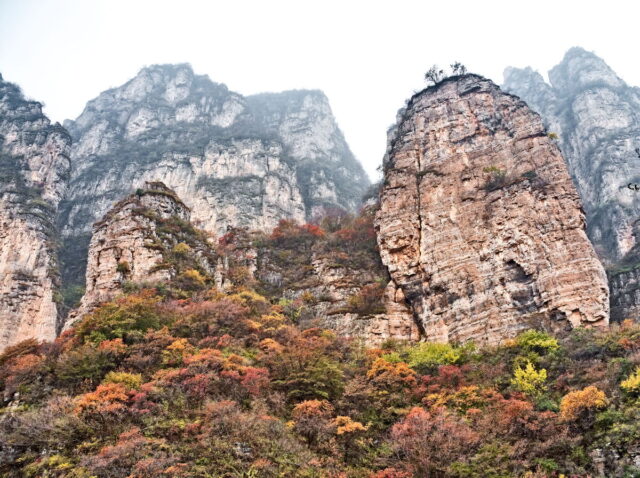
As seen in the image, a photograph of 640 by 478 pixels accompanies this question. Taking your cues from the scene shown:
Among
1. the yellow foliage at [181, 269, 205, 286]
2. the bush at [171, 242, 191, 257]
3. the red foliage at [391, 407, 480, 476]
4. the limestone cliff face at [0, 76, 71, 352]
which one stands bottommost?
the red foliage at [391, 407, 480, 476]

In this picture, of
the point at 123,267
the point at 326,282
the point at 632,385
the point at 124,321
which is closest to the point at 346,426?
the point at 632,385

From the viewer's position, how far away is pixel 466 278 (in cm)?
3716

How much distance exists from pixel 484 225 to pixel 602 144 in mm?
42503

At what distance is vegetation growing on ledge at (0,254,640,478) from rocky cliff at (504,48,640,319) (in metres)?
20.6

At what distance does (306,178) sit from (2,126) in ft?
147

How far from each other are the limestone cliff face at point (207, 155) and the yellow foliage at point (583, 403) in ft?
174

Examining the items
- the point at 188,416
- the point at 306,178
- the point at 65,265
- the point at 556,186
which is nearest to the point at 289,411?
the point at 188,416

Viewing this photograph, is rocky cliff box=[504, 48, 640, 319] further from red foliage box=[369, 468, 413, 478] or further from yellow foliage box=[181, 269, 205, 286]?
A: yellow foliage box=[181, 269, 205, 286]

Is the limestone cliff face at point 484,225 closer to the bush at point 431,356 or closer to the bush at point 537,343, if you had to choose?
the bush at point 431,356

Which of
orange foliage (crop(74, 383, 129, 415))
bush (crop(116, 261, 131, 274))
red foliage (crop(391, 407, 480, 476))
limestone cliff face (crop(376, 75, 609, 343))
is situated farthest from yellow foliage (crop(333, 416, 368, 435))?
bush (crop(116, 261, 131, 274))

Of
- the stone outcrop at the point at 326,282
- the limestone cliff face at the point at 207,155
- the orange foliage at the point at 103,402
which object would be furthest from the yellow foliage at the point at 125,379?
the limestone cliff face at the point at 207,155

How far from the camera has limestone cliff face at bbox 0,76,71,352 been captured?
53000mm

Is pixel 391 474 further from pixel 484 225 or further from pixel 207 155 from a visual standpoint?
pixel 207 155

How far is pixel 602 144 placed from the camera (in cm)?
7056
